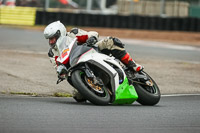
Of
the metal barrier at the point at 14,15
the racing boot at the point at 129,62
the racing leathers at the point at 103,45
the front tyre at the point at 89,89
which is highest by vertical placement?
the racing leathers at the point at 103,45

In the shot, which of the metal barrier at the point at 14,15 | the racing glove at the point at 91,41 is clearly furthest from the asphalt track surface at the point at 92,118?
the metal barrier at the point at 14,15

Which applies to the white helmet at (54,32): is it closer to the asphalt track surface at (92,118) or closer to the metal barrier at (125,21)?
the asphalt track surface at (92,118)

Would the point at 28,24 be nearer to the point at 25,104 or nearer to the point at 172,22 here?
the point at 172,22

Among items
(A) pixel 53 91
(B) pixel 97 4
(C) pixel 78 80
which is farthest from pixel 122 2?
(C) pixel 78 80

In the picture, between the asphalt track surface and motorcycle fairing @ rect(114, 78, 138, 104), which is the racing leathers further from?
the asphalt track surface

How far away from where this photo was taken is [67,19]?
32625 mm

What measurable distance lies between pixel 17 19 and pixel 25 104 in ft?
92.3

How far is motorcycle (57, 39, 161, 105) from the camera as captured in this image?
762 centimetres

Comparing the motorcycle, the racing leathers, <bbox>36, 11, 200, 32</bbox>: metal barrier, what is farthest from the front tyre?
<bbox>36, 11, 200, 32</bbox>: metal barrier

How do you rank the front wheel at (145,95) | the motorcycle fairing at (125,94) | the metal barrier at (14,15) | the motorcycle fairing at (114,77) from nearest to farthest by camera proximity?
1. the motorcycle fairing at (114,77)
2. the motorcycle fairing at (125,94)
3. the front wheel at (145,95)
4. the metal barrier at (14,15)

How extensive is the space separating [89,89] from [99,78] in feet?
1.01

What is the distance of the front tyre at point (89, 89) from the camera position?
24.5 feet

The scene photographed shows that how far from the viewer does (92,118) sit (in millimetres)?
6715

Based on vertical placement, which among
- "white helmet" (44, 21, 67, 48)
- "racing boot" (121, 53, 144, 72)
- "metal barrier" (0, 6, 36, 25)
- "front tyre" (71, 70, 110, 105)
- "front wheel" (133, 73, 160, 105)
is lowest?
"metal barrier" (0, 6, 36, 25)
